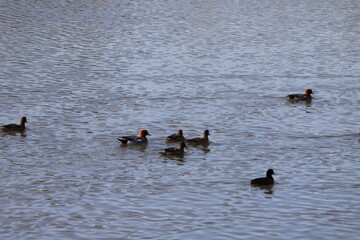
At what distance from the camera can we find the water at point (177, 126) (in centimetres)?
1612

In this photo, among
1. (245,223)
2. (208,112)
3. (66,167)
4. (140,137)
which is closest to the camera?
(245,223)

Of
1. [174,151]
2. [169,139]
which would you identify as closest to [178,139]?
[169,139]

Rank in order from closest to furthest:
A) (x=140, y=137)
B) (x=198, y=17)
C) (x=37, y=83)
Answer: (x=140, y=137), (x=37, y=83), (x=198, y=17)

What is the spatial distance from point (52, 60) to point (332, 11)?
23746 millimetres

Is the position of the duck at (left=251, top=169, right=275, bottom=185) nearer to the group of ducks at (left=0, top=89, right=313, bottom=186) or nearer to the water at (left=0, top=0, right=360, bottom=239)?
the water at (left=0, top=0, right=360, bottom=239)

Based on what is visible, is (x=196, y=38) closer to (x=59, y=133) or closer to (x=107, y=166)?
(x=59, y=133)

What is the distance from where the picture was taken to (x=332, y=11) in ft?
168

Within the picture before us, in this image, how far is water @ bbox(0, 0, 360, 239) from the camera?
52.9 ft

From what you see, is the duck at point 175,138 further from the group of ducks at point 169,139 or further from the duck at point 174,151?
the duck at point 174,151

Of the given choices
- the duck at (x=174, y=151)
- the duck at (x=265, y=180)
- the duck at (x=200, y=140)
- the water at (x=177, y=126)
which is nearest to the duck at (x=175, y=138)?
the duck at (x=200, y=140)

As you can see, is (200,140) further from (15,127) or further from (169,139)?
(15,127)

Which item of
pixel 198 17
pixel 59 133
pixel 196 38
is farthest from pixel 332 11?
pixel 59 133

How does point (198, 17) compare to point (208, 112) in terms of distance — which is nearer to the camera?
point (208, 112)

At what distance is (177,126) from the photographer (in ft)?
78.3
